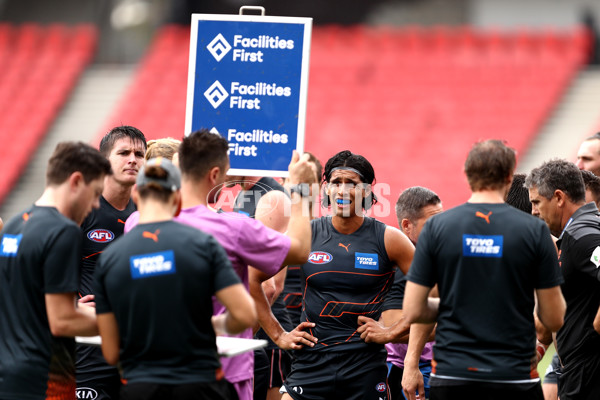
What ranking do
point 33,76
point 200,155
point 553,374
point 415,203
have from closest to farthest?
point 200,155 < point 415,203 < point 553,374 < point 33,76

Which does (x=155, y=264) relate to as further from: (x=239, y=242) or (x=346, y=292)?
(x=346, y=292)

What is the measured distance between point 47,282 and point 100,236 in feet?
5.44

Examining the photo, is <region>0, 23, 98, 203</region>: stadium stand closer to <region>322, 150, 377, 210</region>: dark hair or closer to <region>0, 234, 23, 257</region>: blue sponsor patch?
<region>322, 150, 377, 210</region>: dark hair

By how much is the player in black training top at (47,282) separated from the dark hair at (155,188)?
1.38 feet

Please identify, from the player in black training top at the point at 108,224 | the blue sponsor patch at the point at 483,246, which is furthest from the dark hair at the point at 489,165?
the player in black training top at the point at 108,224

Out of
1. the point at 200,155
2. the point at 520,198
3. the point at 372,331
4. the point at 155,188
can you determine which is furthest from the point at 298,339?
the point at 520,198

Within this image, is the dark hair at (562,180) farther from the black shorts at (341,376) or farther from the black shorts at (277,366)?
the black shorts at (277,366)

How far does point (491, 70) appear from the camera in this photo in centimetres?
2158

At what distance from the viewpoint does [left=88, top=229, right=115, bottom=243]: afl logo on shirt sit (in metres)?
5.86

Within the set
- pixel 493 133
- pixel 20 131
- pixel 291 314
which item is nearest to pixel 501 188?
pixel 291 314

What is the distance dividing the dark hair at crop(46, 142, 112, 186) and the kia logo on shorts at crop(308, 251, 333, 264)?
1.90m

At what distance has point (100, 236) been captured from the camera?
589 cm

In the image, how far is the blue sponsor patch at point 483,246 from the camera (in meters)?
4.43

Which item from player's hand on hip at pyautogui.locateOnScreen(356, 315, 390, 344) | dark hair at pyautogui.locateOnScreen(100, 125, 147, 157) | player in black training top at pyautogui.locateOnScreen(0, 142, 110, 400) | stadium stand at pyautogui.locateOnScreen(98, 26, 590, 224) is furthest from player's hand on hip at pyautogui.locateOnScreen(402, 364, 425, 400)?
stadium stand at pyautogui.locateOnScreen(98, 26, 590, 224)
